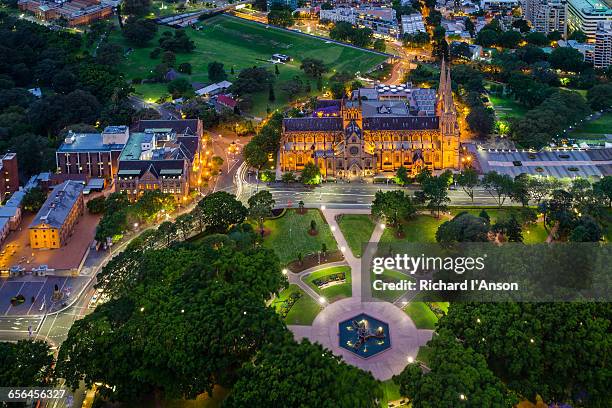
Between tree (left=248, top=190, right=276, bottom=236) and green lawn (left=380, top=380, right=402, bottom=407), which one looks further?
tree (left=248, top=190, right=276, bottom=236)

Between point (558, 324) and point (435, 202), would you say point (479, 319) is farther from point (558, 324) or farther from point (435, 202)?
point (435, 202)

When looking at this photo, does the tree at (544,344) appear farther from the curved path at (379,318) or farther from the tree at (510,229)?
the tree at (510,229)

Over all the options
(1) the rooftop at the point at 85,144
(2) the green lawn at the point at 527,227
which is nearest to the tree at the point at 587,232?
(2) the green lawn at the point at 527,227

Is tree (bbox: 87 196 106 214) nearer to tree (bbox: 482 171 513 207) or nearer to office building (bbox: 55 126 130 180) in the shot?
office building (bbox: 55 126 130 180)

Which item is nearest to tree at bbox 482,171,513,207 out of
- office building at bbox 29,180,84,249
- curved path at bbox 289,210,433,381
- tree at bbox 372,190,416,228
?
tree at bbox 372,190,416,228

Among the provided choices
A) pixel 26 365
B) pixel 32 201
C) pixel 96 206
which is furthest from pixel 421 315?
pixel 32 201

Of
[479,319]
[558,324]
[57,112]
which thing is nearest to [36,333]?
[479,319]

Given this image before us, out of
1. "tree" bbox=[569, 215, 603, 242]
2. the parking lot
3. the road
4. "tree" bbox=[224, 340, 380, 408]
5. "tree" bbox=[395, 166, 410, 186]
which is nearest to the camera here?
"tree" bbox=[224, 340, 380, 408]

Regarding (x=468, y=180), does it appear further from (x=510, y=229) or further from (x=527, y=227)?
(x=510, y=229)
